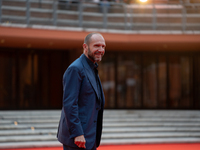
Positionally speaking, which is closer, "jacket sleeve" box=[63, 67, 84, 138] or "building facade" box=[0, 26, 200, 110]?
"jacket sleeve" box=[63, 67, 84, 138]

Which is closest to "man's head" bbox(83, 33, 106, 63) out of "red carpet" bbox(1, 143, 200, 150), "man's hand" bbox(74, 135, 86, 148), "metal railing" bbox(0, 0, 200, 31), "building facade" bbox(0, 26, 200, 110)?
"man's hand" bbox(74, 135, 86, 148)

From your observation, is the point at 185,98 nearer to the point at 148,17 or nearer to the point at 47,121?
the point at 148,17

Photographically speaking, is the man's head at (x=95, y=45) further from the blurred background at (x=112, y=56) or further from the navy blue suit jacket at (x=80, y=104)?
the blurred background at (x=112, y=56)

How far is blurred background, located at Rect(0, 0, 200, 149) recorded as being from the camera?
11609 millimetres

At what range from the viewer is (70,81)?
2.60 meters

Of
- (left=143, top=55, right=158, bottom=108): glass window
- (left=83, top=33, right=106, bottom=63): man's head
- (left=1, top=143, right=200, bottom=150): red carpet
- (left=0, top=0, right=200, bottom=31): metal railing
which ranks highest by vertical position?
(left=0, top=0, right=200, bottom=31): metal railing

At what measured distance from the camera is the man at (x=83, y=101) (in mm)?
2576

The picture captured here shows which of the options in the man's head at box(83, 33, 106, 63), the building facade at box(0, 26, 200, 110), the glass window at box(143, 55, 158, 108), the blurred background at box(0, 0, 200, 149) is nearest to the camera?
the man's head at box(83, 33, 106, 63)

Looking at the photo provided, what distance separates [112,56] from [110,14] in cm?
282

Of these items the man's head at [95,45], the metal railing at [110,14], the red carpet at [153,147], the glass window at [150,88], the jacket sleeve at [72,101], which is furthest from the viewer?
the glass window at [150,88]

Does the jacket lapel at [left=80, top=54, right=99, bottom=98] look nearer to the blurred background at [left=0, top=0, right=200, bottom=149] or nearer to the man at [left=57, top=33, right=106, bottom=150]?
the man at [left=57, top=33, right=106, bottom=150]

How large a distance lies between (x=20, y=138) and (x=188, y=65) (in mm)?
9724

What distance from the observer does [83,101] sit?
270 cm

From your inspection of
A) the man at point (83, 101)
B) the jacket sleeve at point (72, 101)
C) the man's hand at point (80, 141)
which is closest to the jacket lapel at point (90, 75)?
the man at point (83, 101)
